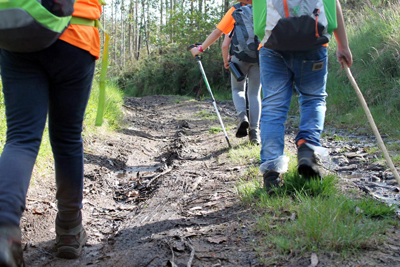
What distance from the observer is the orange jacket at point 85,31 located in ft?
5.56

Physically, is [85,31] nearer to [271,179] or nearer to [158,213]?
[158,213]

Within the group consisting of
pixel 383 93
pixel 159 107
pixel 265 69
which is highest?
pixel 265 69

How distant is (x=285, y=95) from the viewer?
2729 mm

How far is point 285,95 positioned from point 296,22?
0.61m

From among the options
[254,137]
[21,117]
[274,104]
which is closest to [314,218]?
[274,104]

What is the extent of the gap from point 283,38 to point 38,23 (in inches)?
61.5

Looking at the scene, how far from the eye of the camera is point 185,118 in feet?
28.3

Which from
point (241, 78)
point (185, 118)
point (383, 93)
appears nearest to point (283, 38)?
point (241, 78)

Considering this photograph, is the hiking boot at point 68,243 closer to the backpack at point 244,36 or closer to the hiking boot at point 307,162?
the hiking boot at point 307,162

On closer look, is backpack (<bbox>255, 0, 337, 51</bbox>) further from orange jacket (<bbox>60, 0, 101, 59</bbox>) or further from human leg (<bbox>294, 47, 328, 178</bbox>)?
orange jacket (<bbox>60, 0, 101, 59</bbox>)

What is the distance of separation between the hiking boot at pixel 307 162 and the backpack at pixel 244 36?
205 cm

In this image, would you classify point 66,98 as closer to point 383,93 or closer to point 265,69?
point 265,69

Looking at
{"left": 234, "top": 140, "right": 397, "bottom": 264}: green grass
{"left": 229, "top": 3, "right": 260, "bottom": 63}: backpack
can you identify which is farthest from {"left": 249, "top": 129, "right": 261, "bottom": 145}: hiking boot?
{"left": 234, "top": 140, "right": 397, "bottom": 264}: green grass

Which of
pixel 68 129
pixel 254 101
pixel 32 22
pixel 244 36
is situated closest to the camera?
pixel 32 22
